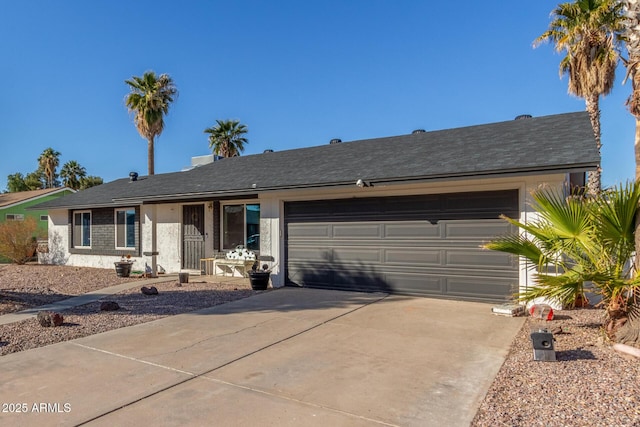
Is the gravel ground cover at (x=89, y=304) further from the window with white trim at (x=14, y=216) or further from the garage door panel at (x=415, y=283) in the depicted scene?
the window with white trim at (x=14, y=216)

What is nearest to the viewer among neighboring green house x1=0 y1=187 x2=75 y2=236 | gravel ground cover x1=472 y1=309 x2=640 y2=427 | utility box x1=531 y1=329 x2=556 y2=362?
gravel ground cover x1=472 y1=309 x2=640 y2=427

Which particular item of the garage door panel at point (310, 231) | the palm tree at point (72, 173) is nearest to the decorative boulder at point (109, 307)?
the garage door panel at point (310, 231)

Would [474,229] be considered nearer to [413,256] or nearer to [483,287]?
[483,287]

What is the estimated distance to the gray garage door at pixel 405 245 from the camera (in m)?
7.97

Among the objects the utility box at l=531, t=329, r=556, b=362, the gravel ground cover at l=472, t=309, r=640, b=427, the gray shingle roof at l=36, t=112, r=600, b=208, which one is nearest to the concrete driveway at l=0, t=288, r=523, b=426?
the gravel ground cover at l=472, t=309, r=640, b=427

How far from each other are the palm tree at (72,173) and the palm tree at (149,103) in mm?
24633

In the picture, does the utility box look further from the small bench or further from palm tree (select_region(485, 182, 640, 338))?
the small bench

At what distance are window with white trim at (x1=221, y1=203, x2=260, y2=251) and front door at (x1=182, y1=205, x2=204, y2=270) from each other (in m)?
0.95

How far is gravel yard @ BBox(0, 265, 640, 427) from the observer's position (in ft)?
10.4

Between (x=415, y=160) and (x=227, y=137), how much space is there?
23.3m

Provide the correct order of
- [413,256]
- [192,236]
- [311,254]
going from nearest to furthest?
[413,256], [311,254], [192,236]

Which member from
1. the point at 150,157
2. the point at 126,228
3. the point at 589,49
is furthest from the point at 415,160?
the point at 150,157

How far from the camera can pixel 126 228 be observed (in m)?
15.0

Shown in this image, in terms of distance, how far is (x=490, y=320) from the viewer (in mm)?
6586
